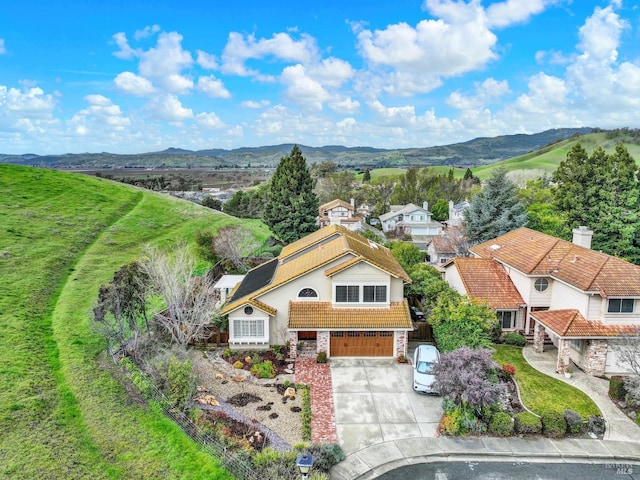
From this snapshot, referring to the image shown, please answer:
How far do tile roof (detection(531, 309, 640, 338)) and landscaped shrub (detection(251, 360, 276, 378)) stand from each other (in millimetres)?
14593

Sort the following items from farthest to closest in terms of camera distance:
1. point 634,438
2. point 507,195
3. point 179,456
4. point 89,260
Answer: point 507,195, point 89,260, point 634,438, point 179,456

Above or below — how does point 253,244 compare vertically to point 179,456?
above

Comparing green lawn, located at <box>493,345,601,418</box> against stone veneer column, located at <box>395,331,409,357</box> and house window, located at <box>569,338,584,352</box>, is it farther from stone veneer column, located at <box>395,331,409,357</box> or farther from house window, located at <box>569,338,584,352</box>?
stone veneer column, located at <box>395,331,409,357</box>

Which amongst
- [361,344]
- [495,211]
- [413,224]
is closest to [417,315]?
[361,344]

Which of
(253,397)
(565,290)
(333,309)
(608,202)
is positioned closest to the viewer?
(253,397)

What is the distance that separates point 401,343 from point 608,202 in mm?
31419

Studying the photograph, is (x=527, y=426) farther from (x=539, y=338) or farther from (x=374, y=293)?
(x=374, y=293)

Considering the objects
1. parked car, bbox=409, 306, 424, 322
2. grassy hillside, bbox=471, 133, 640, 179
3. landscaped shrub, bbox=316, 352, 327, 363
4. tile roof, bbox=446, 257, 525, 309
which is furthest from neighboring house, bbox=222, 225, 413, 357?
grassy hillside, bbox=471, 133, 640, 179

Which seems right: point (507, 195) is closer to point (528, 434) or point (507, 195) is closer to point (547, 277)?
point (547, 277)

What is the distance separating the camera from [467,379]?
16.6 m

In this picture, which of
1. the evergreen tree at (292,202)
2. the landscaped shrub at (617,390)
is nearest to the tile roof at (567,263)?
the landscaped shrub at (617,390)

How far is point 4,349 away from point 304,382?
14.7 m

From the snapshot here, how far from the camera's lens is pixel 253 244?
145ft

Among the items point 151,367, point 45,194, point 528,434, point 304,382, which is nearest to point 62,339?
point 151,367
